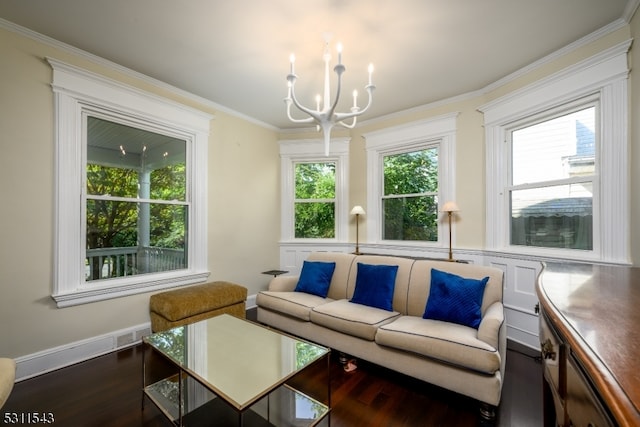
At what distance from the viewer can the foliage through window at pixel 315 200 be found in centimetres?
446

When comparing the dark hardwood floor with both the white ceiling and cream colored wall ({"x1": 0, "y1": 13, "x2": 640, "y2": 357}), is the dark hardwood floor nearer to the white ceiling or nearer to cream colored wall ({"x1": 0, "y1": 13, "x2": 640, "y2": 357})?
cream colored wall ({"x1": 0, "y1": 13, "x2": 640, "y2": 357})

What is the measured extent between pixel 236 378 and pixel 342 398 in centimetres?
86

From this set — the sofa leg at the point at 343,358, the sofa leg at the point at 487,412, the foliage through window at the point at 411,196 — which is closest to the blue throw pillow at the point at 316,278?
the sofa leg at the point at 343,358

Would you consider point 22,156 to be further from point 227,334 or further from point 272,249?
point 272,249

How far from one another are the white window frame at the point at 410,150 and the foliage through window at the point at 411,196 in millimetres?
70

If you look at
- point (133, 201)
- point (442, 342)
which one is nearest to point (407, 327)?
point (442, 342)

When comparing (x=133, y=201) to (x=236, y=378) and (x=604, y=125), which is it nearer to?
(x=236, y=378)

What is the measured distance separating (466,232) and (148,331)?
12.2 feet

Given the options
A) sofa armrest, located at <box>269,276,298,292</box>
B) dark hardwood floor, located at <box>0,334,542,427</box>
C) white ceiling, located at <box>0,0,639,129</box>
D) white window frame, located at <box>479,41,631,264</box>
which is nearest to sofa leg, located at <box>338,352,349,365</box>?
dark hardwood floor, located at <box>0,334,542,427</box>

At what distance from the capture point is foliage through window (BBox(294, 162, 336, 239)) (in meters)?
4.46

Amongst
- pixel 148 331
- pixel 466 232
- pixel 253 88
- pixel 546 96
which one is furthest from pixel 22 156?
pixel 546 96

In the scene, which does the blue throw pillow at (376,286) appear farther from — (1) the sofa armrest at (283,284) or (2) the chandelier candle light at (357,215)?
(2) the chandelier candle light at (357,215)

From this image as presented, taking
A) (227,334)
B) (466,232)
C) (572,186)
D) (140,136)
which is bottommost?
(227,334)

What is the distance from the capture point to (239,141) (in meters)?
3.95
